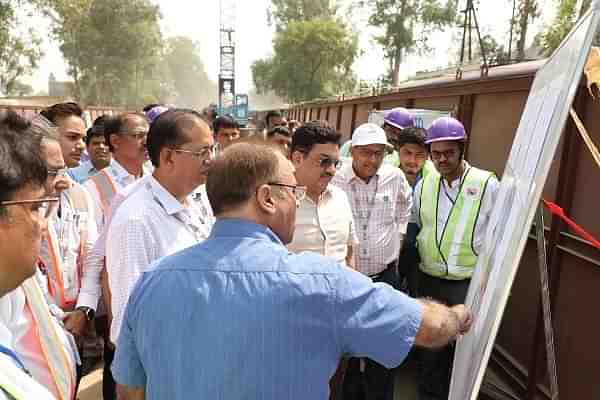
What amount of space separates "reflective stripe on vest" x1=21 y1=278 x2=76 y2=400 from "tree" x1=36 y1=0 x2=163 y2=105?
4019cm

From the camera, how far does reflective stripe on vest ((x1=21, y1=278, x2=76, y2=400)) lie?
1.49m

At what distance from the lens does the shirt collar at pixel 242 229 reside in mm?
1197

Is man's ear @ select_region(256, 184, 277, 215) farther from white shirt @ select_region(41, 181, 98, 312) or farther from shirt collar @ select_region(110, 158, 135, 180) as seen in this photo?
shirt collar @ select_region(110, 158, 135, 180)

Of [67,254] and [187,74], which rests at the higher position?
[187,74]

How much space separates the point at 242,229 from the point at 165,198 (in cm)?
80

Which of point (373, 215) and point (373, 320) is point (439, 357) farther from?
point (373, 320)

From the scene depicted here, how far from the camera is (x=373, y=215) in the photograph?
9.69 ft

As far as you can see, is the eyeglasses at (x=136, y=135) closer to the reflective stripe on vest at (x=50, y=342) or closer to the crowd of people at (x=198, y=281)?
the crowd of people at (x=198, y=281)

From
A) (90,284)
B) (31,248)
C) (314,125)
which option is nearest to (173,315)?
(31,248)

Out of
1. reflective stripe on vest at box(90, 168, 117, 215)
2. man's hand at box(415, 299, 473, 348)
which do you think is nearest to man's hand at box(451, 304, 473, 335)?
man's hand at box(415, 299, 473, 348)

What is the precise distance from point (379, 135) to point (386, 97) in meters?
5.53

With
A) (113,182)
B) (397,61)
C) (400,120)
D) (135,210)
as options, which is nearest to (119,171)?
(113,182)

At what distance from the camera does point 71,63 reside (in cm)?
4203

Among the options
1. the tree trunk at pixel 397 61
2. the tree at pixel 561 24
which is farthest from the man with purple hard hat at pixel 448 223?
the tree trunk at pixel 397 61
